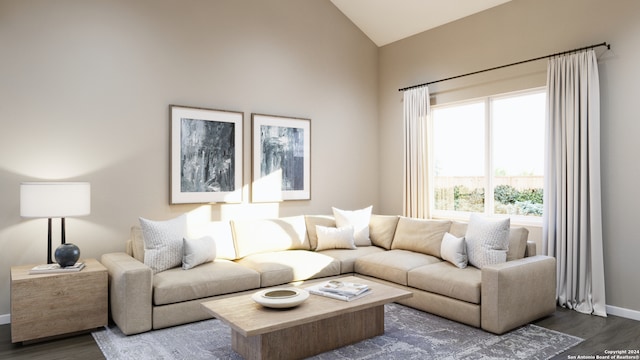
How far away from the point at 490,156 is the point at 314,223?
84.1 inches

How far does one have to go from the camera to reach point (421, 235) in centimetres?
472

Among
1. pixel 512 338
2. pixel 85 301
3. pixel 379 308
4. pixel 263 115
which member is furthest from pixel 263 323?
pixel 263 115

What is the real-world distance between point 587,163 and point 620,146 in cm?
30

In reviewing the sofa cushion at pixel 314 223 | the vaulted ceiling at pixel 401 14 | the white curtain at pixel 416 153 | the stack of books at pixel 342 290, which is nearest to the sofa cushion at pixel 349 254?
the sofa cushion at pixel 314 223

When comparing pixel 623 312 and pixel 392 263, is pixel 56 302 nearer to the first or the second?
pixel 392 263

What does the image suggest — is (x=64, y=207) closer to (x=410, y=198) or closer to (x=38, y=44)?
(x=38, y=44)

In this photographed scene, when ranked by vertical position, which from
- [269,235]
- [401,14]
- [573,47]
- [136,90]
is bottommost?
[269,235]

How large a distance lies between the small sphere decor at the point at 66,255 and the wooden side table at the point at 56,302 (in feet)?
0.45

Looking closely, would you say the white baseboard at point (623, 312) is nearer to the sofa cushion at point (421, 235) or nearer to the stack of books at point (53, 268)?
the sofa cushion at point (421, 235)

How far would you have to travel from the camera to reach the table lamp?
3430 millimetres

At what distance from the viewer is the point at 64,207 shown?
3525 mm

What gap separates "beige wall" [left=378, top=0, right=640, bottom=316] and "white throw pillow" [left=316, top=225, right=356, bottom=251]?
197 cm

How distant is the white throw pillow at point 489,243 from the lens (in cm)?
389

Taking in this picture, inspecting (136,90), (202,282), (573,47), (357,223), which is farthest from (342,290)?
(573,47)
